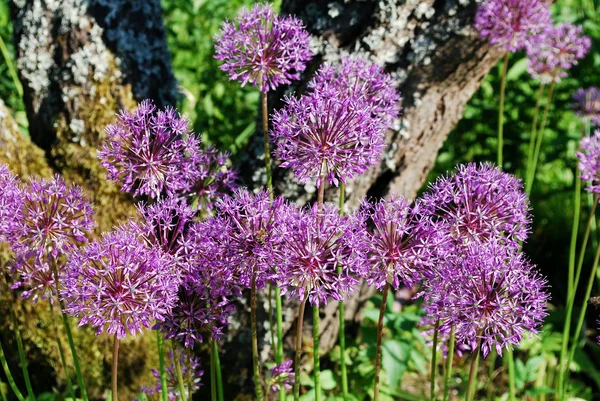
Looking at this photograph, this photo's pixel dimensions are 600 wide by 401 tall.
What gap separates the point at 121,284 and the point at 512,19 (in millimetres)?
2235

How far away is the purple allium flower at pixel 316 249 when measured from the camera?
6.44 feet

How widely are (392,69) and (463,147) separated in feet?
7.67

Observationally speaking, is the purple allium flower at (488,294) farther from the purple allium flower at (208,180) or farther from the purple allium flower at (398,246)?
the purple allium flower at (208,180)

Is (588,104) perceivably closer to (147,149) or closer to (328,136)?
(328,136)

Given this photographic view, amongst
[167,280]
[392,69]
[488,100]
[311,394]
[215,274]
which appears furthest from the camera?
[488,100]

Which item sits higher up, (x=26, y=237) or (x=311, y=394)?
(x=26, y=237)

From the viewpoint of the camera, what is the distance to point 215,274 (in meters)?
2.15

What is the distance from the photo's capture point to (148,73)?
13.3 feet

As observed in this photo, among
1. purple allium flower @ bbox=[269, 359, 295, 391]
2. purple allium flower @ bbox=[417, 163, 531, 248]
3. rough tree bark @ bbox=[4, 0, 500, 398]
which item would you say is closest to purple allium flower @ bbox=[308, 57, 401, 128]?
purple allium flower @ bbox=[417, 163, 531, 248]

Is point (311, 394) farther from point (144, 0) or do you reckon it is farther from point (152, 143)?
point (144, 0)

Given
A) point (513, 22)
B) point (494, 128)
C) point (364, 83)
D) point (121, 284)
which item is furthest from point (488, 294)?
point (494, 128)

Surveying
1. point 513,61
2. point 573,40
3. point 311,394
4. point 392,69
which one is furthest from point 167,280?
point 513,61

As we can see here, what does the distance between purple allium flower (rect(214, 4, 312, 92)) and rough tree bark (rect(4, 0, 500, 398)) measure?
968 mm

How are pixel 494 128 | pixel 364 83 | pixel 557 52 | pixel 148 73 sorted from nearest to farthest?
pixel 364 83 → pixel 557 52 → pixel 148 73 → pixel 494 128
